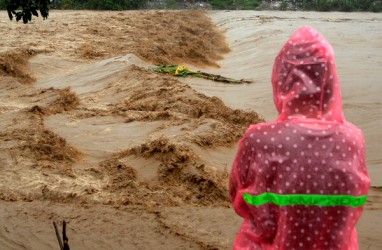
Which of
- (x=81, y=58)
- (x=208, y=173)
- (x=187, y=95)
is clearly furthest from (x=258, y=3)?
(x=208, y=173)

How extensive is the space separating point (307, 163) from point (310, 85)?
10.7 inches

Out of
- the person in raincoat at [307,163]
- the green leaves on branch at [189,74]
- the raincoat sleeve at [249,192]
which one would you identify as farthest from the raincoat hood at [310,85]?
the green leaves on branch at [189,74]

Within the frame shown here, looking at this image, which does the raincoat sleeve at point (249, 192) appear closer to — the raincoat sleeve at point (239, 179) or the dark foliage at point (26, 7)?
the raincoat sleeve at point (239, 179)

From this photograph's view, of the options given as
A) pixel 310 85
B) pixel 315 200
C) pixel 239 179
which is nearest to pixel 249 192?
pixel 239 179

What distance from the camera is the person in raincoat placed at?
2.06 metres

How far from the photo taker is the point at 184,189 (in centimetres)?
535

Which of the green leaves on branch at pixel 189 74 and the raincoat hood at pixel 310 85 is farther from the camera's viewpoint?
the green leaves on branch at pixel 189 74

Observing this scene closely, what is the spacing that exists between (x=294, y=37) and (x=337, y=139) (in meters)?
0.43

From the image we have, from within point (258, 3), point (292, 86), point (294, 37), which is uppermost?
point (294, 37)

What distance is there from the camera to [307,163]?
2.06 m

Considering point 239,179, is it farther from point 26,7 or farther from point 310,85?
point 26,7

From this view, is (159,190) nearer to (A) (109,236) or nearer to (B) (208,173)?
(B) (208,173)

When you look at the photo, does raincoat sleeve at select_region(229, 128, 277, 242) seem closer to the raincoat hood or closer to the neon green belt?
the neon green belt

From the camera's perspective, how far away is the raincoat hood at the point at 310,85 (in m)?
2.08
